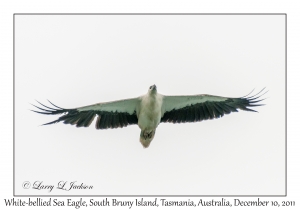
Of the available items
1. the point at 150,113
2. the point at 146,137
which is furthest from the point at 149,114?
the point at 146,137

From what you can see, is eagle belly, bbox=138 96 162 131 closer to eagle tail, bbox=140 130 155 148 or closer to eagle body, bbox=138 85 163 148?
eagle body, bbox=138 85 163 148

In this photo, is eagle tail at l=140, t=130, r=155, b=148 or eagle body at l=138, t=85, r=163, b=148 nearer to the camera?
eagle body at l=138, t=85, r=163, b=148

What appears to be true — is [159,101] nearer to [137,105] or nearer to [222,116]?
[137,105]

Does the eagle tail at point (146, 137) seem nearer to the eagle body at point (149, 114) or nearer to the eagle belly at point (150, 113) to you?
the eagle body at point (149, 114)

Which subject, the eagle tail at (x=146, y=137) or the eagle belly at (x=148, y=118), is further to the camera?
the eagle tail at (x=146, y=137)

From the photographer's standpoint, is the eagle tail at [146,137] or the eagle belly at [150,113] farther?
the eagle tail at [146,137]

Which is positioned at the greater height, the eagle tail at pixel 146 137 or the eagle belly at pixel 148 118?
the eagle belly at pixel 148 118

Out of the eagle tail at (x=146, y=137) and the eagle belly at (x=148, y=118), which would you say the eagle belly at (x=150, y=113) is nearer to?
the eagle belly at (x=148, y=118)

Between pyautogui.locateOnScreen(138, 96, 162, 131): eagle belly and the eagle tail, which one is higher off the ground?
pyautogui.locateOnScreen(138, 96, 162, 131): eagle belly
